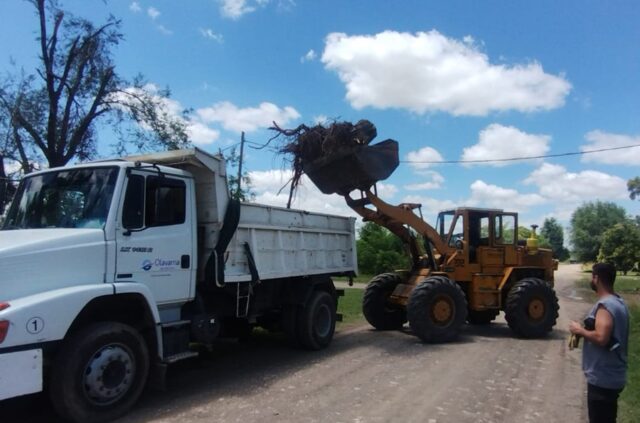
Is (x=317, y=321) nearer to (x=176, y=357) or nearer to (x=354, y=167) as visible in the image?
(x=354, y=167)

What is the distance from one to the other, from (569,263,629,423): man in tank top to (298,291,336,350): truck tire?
19.6ft

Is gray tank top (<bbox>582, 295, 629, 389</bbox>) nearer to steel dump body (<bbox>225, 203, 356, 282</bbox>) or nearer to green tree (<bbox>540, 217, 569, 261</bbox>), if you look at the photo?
steel dump body (<bbox>225, 203, 356, 282</bbox>)

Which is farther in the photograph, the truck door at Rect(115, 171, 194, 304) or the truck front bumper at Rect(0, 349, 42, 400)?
the truck door at Rect(115, 171, 194, 304)

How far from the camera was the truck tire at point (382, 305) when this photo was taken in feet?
41.2

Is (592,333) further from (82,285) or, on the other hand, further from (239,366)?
(239,366)

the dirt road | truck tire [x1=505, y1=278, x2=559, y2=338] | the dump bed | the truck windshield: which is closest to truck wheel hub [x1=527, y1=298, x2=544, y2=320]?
truck tire [x1=505, y1=278, x2=559, y2=338]

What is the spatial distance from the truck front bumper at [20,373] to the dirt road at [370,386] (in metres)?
1.09

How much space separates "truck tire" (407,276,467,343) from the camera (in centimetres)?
1073

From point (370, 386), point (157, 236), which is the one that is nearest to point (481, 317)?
point (370, 386)

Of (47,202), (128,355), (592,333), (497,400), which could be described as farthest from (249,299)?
(592,333)

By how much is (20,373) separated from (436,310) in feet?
25.2

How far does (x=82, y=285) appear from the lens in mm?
5957

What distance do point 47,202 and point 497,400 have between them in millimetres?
5941

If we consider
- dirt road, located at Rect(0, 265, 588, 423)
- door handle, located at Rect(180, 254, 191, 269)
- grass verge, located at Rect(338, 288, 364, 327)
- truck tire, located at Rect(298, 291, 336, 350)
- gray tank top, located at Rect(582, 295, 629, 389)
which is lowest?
grass verge, located at Rect(338, 288, 364, 327)
